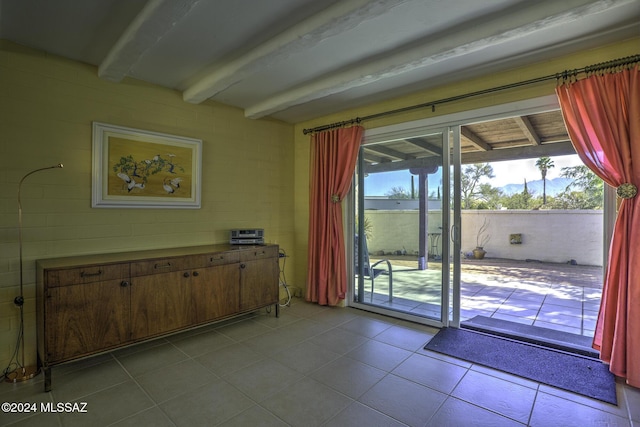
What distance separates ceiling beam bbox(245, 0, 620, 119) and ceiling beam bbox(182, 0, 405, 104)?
0.66 metres

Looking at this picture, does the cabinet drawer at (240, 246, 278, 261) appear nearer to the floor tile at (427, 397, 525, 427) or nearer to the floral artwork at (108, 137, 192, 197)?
the floral artwork at (108, 137, 192, 197)

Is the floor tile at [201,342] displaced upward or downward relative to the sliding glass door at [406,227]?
downward

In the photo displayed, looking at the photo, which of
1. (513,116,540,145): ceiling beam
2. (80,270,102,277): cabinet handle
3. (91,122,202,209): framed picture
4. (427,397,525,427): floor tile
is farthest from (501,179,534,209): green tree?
(80,270,102,277): cabinet handle

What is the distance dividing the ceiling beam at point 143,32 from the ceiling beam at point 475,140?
3.71 meters

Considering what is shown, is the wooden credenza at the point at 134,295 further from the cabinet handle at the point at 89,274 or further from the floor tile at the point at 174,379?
the floor tile at the point at 174,379

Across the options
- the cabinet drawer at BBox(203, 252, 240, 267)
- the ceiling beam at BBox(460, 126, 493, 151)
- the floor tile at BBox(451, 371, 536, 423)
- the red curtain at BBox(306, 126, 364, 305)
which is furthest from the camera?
the ceiling beam at BBox(460, 126, 493, 151)

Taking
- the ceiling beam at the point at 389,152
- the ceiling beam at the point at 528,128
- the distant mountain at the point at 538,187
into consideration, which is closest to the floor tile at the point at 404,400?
the ceiling beam at the point at 389,152

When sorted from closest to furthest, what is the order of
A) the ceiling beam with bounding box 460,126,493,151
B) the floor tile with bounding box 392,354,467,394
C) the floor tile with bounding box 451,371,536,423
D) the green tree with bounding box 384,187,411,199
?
the floor tile with bounding box 451,371,536,423 < the floor tile with bounding box 392,354,467,394 < the green tree with bounding box 384,187,411,199 < the ceiling beam with bounding box 460,126,493,151

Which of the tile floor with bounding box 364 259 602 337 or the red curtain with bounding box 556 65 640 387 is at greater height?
the red curtain with bounding box 556 65 640 387

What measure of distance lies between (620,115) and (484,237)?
19.5 ft

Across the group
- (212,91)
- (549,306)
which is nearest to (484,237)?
(549,306)

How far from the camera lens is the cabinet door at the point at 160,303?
2420 mm

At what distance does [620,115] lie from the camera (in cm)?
213

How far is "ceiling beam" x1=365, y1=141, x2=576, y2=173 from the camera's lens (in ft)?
11.0
